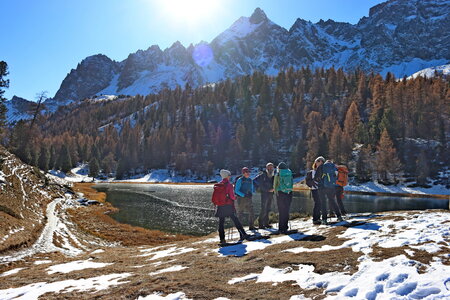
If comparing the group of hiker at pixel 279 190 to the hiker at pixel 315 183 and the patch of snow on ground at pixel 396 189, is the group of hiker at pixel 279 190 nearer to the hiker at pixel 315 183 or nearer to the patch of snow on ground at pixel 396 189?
the hiker at pixel 315 183

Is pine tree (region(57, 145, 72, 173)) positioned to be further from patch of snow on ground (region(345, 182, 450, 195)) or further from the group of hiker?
the group of hiker

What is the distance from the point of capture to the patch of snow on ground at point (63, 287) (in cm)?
880

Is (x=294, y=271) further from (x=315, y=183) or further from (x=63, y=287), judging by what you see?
(x=315, y=183)

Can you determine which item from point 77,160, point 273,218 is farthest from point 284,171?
point 77,160

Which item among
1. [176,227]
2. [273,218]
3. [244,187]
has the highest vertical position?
[244,187]

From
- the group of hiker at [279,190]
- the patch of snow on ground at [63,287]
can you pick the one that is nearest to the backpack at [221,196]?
the group of hiker at [279,190]

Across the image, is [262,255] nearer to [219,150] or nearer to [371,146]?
[371,146]

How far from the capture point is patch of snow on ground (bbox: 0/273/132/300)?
346 inches

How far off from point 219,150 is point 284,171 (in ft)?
415

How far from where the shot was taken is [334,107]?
469 ft

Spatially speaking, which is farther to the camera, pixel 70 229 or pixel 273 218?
pixel 70 229

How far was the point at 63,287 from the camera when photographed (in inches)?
365

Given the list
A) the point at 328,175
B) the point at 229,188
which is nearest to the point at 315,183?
the point at 328,175

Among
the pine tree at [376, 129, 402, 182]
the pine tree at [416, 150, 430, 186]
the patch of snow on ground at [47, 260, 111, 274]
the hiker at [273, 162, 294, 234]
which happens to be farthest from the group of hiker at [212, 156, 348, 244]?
the pine tree at [376, 129, 402, 182]
